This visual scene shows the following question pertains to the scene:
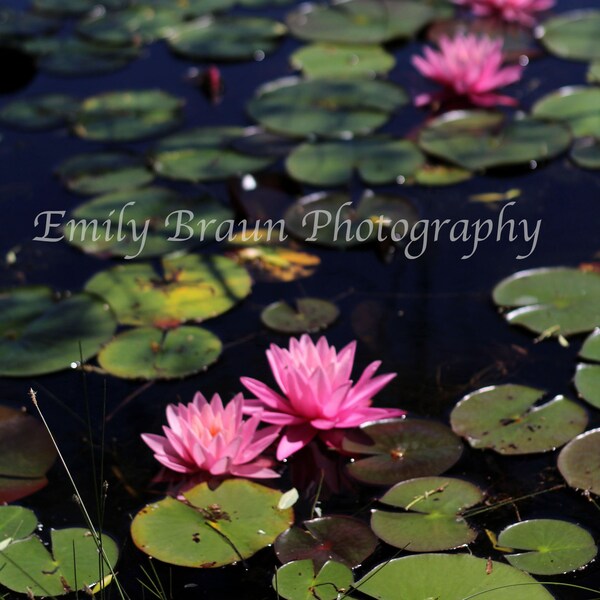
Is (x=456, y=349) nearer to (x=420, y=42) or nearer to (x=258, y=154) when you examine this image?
(x=258, y=154)

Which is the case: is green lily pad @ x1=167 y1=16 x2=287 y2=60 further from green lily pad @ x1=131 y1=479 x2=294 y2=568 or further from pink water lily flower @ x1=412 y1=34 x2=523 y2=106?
green lily pad @ x1=131 y1=479 x2=294 y2=568

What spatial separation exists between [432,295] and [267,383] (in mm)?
536

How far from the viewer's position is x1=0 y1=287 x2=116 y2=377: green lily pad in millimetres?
2445

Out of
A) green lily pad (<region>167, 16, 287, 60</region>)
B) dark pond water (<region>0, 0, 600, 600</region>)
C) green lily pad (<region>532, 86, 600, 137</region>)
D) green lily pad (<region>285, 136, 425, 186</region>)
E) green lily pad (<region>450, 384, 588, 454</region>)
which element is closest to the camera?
dark pond water (<region>0, 0, 600, 600</region>)

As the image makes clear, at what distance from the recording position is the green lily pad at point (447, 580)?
172cm

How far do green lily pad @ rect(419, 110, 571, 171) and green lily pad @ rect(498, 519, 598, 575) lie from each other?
4.97ft

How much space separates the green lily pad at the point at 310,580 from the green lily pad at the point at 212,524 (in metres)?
0.10

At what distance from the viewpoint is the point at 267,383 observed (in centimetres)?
234

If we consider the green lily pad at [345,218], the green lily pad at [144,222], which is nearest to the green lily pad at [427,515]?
the green lily pad at [345,218]

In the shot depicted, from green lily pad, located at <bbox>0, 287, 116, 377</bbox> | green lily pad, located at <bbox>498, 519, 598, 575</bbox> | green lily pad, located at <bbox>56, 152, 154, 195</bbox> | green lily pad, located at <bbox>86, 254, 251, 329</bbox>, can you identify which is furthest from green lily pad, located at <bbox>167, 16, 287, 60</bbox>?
green lily pad, located at <bbox>498, 519, 598, 575</bbox>

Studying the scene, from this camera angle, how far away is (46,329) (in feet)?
8.36

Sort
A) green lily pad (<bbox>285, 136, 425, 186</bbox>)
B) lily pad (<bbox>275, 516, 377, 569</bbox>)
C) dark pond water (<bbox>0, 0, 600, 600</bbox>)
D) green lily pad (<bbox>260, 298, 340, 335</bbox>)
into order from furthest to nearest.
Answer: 1. green lily pad (<bbox>285, 136, 425, 186</bbox>)
2. green lily pad (<bbox>260, 298, 340, 335</bbox>)
3. dark pond water (<bbox>0, 0, 600, 600</bbox>)
4. lily pad (<bbox>275, 516, 377, 569</bbox>)

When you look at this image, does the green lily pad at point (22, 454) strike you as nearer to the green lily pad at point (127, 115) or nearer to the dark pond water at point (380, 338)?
the dark pond water at point (380, 338)

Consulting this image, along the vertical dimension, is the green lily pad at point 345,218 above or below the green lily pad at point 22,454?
above
